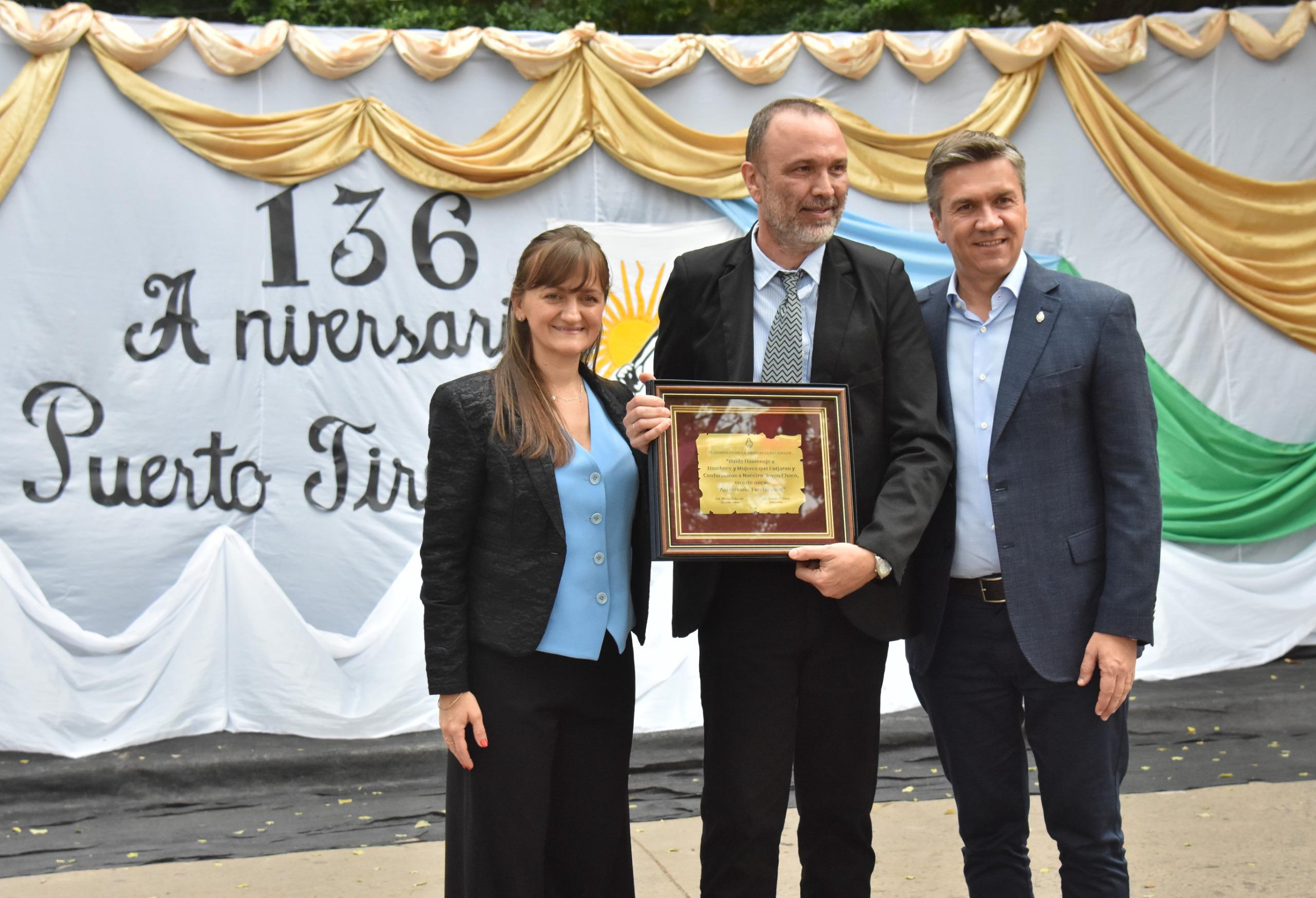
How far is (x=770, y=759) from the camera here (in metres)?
2.54

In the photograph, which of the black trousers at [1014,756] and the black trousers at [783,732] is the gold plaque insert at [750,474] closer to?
the black trousers at [783,732]

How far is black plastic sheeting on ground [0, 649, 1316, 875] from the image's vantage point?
4230mm

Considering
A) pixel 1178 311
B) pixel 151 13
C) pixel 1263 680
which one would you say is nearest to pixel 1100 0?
pixel 1178 311

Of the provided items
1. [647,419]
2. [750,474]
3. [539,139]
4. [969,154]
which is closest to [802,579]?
[750,474]

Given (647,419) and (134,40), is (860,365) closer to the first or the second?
(647,419)

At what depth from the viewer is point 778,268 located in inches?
103

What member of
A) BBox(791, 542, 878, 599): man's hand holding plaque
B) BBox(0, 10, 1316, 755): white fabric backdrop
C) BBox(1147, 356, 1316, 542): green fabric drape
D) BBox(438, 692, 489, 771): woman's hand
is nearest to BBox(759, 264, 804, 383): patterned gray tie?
BBox(791, 542, 878, 599): man's hand holding plaque

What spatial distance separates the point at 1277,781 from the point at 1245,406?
195 centimetres

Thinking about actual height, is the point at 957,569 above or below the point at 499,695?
above

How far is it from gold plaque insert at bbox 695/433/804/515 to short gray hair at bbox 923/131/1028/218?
660 millimetres

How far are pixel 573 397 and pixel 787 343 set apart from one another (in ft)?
1.54

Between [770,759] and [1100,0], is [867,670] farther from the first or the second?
[1100,0]

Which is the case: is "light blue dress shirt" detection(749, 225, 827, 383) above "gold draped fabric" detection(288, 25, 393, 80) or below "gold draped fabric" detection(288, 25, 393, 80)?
below

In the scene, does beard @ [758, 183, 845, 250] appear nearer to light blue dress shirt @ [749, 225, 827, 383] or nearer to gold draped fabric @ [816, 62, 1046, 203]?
light blue dress shirt @ [749, 225, 827, 383]
